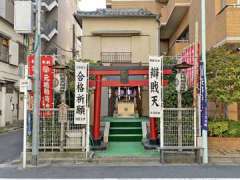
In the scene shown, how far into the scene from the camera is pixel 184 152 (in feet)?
35.5

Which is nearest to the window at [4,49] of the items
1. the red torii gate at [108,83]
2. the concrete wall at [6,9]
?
the concrete wall at [6,9]

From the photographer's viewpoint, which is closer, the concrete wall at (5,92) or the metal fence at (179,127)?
the metal fence at (179,127)

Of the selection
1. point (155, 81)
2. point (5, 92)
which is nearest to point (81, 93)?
point (155, 81)

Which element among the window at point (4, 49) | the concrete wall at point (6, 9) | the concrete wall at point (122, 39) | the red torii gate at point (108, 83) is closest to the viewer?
the red torii gate at point (108, 83)

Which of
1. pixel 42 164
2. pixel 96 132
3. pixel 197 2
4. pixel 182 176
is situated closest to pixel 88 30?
pixel 197 2

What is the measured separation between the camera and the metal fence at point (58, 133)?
11.3 metres

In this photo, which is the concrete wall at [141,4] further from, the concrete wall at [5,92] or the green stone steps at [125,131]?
the green stone steps at [125,131]

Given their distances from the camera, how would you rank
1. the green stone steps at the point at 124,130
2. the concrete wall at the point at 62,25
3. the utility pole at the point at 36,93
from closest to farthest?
the utility pole at the point at 36,93 → the green stone steps at the point at 124,130 → the concrete wall at the point at 62,25

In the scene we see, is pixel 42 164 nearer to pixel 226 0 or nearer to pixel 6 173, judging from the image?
pixel 6 173

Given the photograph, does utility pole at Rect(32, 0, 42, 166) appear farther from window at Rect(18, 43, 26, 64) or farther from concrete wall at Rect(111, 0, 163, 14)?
concrete wall at Rect(111, 0, 163, 14)

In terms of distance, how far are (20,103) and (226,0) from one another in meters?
20.4

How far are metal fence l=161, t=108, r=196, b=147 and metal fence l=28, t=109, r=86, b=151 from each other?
277 centimetres

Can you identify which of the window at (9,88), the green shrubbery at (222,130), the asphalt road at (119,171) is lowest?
the asphalt road at (119,171)

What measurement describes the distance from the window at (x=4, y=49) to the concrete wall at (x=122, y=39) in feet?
22.4
